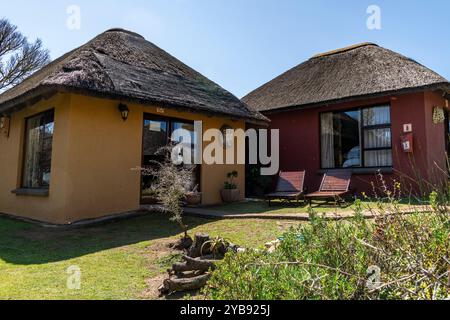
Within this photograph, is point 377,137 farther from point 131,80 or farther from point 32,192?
point 32,192

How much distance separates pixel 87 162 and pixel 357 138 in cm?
762

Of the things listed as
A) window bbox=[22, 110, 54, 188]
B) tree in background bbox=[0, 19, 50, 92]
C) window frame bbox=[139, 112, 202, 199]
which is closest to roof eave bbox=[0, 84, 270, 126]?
window bbox=[22, 110, 54, 188]

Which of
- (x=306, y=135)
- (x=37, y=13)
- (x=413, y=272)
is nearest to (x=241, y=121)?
(x=306, y=135)

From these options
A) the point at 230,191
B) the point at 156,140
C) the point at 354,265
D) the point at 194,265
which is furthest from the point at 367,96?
the point at 354,265

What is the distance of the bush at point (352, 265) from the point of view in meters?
2.20

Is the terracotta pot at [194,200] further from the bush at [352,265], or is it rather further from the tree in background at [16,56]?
the tree in background at [16,56]

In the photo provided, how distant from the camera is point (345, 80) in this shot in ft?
35.0

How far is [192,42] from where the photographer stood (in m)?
9.59

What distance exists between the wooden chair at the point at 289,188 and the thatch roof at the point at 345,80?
8.43 feet

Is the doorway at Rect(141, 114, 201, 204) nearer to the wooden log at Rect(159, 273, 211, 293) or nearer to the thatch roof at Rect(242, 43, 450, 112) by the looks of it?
the thatch roof at Rect(242, 43, 450, 112)

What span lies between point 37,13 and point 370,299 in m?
9.19

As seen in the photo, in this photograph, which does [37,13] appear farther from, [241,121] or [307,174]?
[307,174]

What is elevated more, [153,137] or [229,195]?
[153,137]

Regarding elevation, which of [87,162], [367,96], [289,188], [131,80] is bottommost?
[289,188]
